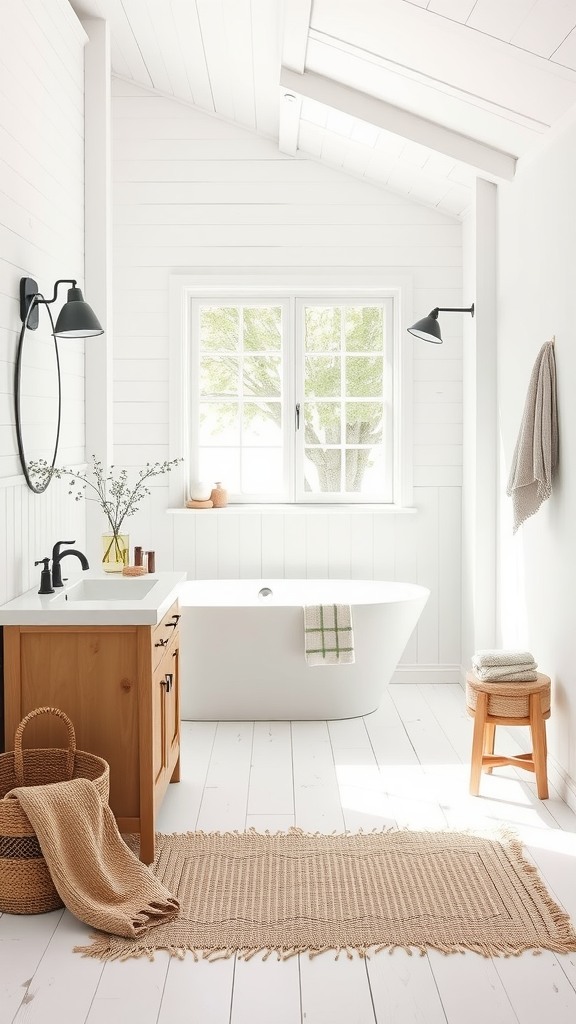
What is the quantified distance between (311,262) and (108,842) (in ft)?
11.4

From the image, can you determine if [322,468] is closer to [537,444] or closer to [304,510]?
[304,510]

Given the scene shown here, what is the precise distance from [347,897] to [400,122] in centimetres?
332

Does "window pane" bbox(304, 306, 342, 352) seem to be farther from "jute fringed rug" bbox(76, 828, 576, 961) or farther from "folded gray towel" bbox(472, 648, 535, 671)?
"jute fringed rug" bbox(76, 828, 576, 961)

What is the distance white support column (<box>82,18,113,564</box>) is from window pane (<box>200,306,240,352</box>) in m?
0.98

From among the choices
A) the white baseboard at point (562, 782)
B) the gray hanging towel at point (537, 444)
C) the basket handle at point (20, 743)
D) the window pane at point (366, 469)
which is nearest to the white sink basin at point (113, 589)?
the basket handle at point (20, 743)

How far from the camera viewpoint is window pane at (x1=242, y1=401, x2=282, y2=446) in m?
5.36

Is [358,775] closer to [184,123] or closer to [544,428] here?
[544,428]

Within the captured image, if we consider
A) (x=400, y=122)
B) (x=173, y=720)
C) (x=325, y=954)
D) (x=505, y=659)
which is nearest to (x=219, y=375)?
(x=400, y=122)

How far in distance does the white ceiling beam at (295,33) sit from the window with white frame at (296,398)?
146 cm

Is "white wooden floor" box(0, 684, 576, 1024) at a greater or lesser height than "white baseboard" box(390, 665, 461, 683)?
lesser

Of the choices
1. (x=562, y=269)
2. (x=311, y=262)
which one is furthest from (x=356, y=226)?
(x=562, y=269)

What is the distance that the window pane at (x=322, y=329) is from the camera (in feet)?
17.5

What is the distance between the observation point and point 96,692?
9.53ft

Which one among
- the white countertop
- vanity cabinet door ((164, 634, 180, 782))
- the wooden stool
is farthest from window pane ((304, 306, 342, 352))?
the white countertop
